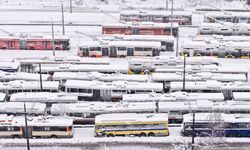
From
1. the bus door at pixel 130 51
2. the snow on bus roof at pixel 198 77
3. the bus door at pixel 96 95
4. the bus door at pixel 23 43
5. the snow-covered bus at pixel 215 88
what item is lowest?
the bus door at pixel 96 95

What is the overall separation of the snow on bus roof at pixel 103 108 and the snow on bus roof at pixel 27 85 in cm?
490

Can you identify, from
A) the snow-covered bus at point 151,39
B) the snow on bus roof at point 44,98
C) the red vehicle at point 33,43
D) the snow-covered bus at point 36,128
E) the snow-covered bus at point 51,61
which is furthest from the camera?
the red vehicle at point 33,43

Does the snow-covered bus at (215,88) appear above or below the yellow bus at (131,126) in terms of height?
above

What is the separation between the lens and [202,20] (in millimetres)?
87625

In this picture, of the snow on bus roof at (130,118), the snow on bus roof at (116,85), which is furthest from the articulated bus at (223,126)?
the snow on bus roof at (116,85)

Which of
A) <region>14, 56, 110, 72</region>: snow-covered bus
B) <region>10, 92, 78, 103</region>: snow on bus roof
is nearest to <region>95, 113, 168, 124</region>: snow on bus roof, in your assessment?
<region>10, 92, 78, 103</region>: snow on bus roof

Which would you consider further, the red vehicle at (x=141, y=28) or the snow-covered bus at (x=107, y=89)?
the red vehicle at (x=141, y=28)

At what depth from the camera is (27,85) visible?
53875 mm

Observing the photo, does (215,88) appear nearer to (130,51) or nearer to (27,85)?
(130,51)

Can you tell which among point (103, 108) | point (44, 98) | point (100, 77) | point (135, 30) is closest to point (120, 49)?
point (135, 30)

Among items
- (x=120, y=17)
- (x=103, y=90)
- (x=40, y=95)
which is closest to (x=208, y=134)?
(x=103, y=90)

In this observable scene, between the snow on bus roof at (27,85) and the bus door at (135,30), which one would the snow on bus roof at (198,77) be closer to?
the snow on bus roof at (27,85)

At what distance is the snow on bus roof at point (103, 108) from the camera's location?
48.7 metres

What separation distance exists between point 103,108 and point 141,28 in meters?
30.9
